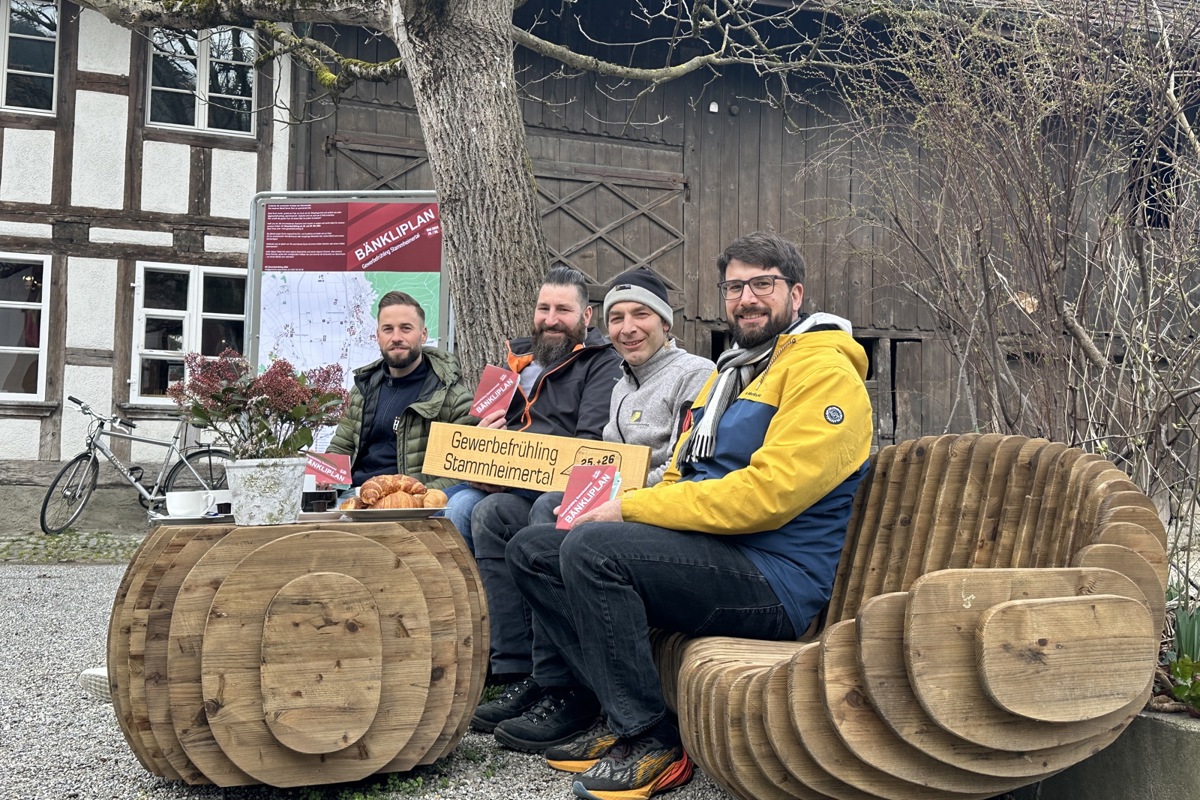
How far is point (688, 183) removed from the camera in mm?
11945

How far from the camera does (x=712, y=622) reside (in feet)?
9.06

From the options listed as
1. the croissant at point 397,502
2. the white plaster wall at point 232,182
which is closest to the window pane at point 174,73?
the white plaster wall at point 232,182

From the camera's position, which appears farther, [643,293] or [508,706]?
[643,293]

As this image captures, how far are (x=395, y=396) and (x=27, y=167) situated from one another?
24.6ft

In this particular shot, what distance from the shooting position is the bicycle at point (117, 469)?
9.90 meters

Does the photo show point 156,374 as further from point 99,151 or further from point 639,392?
point 639,392

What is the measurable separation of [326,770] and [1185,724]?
75.1 inches

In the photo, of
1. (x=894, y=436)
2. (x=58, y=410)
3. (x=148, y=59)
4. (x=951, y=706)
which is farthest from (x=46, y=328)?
(x=951, y=706)

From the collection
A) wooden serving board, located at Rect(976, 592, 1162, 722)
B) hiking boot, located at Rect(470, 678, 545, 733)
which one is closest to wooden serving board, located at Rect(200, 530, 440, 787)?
hiking boot, located at Rect(470, 678, 545, 733)

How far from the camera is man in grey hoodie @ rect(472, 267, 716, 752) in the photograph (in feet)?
11.2

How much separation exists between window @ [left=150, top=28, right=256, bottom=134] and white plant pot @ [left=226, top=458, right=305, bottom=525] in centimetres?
873

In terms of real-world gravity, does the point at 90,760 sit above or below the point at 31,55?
below

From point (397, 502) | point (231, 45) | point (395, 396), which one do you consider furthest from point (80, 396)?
point (397, 502)

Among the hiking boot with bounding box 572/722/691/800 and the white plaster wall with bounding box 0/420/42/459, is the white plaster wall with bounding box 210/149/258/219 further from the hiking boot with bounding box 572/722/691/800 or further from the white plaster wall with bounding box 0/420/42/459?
the hiking boot with bounding box 572/722/691/800
